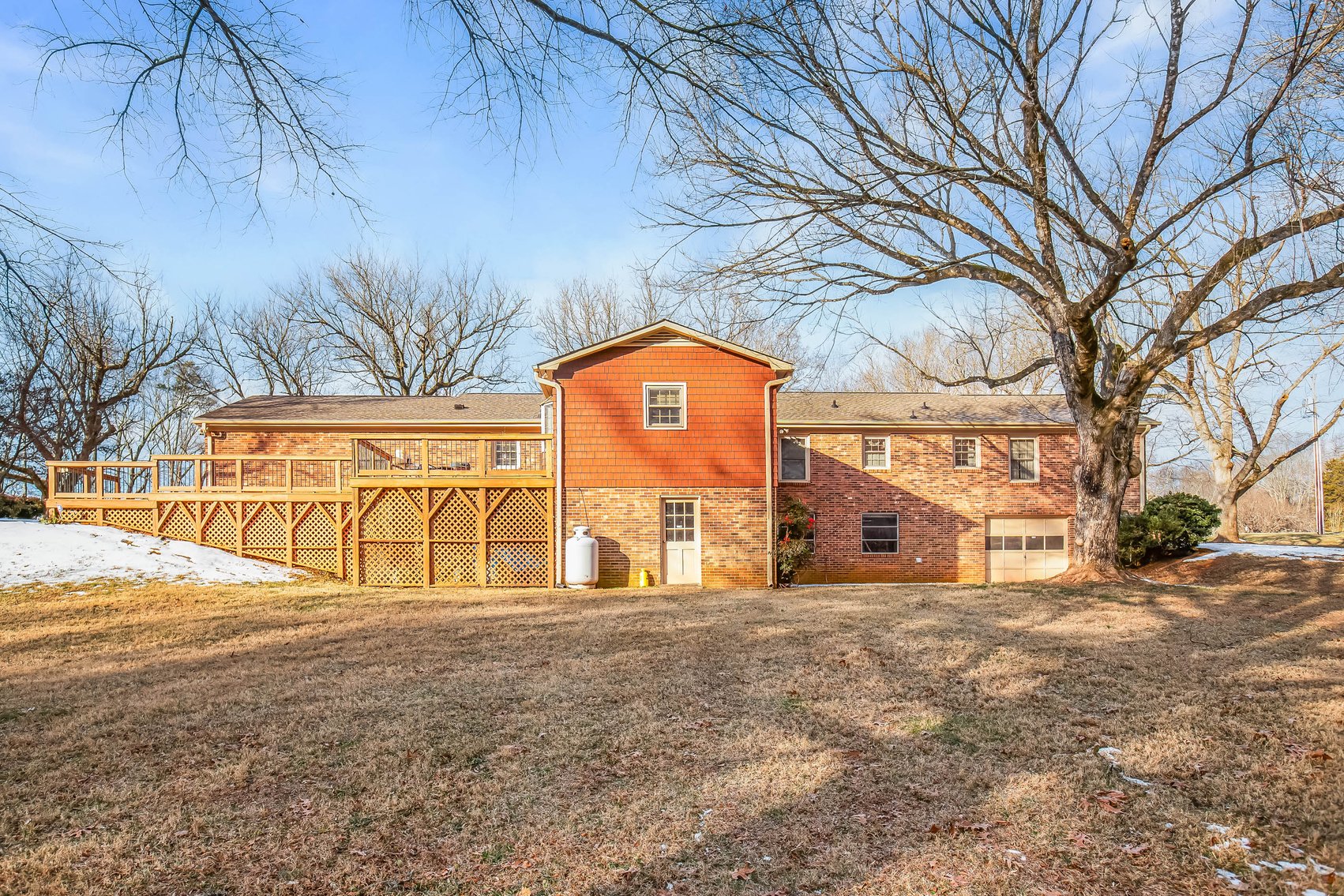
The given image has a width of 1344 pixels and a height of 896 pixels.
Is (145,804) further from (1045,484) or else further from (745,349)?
(1045,484)

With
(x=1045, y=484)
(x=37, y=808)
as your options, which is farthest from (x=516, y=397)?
(x=37, y=808)

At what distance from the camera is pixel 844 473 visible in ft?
64.0

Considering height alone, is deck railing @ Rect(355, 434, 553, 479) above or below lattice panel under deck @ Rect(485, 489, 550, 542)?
above

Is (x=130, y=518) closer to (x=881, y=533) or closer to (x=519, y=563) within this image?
(x=519, y=563)

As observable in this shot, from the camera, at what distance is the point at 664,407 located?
15.2m

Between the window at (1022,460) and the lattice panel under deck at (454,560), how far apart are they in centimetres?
1440

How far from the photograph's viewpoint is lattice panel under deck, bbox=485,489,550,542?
15273 millimetres

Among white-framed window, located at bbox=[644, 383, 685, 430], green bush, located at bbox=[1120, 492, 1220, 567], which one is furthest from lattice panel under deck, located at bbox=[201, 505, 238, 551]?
green bush, located at bbox=[1120, 492, 1220, 567]

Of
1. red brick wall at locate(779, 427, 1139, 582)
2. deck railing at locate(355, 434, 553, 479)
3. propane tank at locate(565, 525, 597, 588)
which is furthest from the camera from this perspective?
red brick wall at locate(779, 427, 1139, 582)

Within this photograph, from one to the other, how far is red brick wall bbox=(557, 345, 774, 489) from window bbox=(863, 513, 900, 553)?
5531 millimetres

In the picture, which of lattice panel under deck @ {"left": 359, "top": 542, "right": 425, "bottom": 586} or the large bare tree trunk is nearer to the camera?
the large bare tree trunk

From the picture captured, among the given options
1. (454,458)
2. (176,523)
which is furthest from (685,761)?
(176,523)

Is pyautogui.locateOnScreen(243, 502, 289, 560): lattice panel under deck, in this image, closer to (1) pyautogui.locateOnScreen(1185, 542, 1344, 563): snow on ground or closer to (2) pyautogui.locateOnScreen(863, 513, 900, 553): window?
(2) pyautogui.locateOnScreen(863, 513, 900, 553): window

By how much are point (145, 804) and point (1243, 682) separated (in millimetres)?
7810
